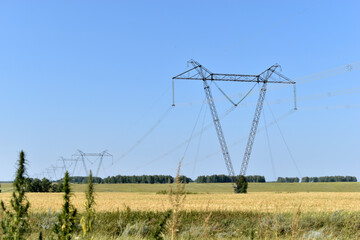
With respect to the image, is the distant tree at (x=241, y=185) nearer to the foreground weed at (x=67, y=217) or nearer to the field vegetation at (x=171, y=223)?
the field vegetation at (x=171, y=223)

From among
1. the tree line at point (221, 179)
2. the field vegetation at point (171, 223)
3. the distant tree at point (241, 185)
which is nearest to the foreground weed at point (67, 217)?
the field vegetation at point (171, 223)

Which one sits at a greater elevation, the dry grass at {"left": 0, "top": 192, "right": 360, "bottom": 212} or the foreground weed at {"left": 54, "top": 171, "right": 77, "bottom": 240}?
the foreground weed at {"left": 54, "top": 171, "right": 77, "bottom": 240}

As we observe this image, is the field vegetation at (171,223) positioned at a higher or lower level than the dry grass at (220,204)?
higher

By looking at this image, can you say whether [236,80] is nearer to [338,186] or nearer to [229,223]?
[229,223]

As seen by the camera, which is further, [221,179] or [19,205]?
[221,179]

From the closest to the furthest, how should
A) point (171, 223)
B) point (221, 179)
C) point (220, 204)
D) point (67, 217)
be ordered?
point (67, 217)
point (171, 223)
point (220, 204)
point (221, 179)

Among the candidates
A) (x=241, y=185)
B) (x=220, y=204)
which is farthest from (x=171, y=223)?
(x=241, y=185)

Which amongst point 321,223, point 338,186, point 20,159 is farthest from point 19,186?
point 338,186

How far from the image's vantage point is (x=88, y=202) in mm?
4570

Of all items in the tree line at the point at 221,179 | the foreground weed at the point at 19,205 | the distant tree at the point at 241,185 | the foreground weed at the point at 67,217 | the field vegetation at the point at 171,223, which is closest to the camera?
the foreground weed at the point at 67,217

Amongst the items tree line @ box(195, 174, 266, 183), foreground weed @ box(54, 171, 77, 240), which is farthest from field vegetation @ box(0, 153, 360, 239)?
tree line @ box(195, 174, 266, 183)

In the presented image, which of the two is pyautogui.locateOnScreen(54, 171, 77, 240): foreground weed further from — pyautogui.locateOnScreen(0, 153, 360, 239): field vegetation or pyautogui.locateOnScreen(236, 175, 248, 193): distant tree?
pyautogui.locateOnScreen(236, 175, 248, 193): distant tree

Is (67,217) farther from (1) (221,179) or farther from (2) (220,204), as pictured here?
(1) (221,179)

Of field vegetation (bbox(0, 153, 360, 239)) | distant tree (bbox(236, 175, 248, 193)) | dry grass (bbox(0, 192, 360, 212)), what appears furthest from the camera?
distant tree (bbox(236, 175, 248, 193))
